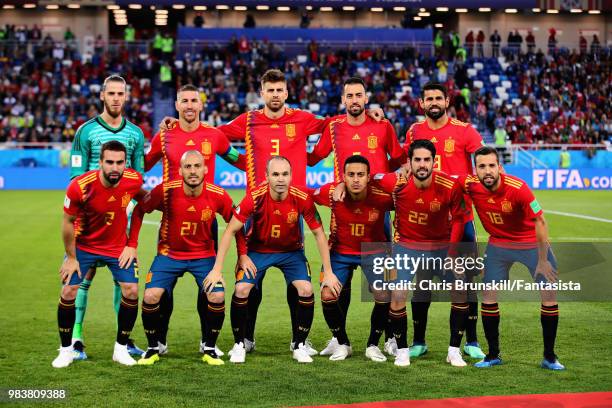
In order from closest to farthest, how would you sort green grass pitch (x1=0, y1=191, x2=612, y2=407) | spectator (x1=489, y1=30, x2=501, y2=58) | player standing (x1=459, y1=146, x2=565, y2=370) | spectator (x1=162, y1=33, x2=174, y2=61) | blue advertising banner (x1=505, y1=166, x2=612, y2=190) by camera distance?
1. green grass pitch (x1=0, y1=191, x2=612, y2=407)
2. player standing (x1=459, y1=146, x2=565, y2=370)
3. blue advertising banner (x1=505, y1=166, x2=612, y2=190)
4. spectator (x1=162, y1=33, x2=174, y2=61)
5. spectator (x1=489, y1=30, x2=501, y2=58)

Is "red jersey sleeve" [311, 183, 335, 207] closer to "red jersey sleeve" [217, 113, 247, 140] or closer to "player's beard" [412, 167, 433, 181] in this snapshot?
"player's beard" [412, 167, 433, 181]

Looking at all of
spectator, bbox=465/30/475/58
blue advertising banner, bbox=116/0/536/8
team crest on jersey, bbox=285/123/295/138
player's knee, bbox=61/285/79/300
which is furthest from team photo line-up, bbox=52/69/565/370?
spectator, bbox=465/30/475/58

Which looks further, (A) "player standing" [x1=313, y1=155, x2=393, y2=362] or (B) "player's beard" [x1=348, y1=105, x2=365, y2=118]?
(B) "player's beard" [x1=348, y1=105, x2=365, y2=118]

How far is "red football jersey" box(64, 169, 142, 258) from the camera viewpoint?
734 cm

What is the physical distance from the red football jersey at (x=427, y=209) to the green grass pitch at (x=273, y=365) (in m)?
1.05

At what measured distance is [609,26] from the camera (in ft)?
155

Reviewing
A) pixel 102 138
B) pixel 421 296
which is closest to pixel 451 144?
pixel 421 296

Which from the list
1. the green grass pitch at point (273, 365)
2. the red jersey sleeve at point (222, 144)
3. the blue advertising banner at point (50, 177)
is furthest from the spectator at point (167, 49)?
the red jersey sleeve at point (222, 144)

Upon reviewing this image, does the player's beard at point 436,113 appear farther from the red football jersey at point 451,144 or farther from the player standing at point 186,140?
the player standing at point 186,140

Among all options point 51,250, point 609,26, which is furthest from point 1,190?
point 609,26

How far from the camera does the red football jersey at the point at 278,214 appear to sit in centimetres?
768

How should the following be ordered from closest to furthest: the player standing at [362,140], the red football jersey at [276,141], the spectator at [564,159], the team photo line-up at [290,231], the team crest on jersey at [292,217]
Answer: the team photo line-up at [290,231]
the team crest on jersey at [292,217]
the player standing at [362,140]
the red football jersey at [276,141]
the spectator at [564,159]

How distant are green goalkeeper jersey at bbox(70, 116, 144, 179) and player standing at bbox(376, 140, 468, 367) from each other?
2.23 m

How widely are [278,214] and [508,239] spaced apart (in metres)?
1.95
